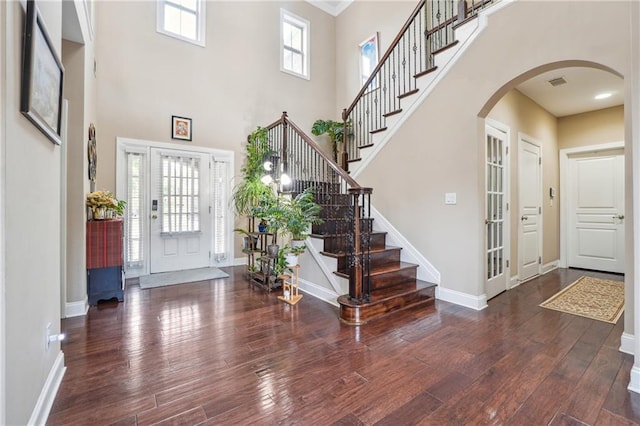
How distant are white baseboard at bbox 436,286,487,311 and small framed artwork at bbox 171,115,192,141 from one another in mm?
4442

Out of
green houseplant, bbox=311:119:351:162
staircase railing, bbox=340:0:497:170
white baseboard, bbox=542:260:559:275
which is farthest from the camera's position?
green houseplant, bbox=311:119:351:162

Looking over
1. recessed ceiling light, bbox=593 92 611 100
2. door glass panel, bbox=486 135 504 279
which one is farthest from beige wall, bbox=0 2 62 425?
recessed ceiling light, bbox=593 92 611 100

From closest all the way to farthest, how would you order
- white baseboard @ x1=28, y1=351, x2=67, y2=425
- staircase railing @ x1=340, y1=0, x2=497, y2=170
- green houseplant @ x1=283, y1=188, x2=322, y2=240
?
1. white baseboard @ x1=28, y1=351, x2=67, y2=425
2. green houseplant @ x1=283, y1=188, x2=322, y2=240
3. staircase railing @ x1=340, y1=0, x2=497, y2=170

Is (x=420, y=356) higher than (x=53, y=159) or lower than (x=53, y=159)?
lower

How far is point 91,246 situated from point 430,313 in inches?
141

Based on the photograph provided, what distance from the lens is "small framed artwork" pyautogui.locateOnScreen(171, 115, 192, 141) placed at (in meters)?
4.79

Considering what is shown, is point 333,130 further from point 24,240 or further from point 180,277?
point 24,240

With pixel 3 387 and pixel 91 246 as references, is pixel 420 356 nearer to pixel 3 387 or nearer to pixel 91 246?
pixel 3 387

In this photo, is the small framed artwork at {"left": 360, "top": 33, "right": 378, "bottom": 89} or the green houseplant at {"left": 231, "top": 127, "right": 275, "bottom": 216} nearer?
the green houseplant at {"left": 231, "top": 127, "right": 275, "bottom": 216}

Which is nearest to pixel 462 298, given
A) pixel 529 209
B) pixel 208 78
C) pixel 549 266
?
pixel 529 209

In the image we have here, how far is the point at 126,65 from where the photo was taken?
441cm

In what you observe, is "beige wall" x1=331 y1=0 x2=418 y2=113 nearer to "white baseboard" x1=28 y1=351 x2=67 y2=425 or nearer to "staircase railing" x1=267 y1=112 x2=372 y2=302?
"staircase railing" x1=267 y1=112 x2=372 y2=302

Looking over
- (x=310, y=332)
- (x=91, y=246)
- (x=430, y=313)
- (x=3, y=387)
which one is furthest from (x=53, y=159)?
(x=430, y=313)

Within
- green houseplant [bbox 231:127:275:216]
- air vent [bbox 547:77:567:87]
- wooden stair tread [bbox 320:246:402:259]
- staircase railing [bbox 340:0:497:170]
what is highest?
staircase railing [bbox 340:0:497:170]
